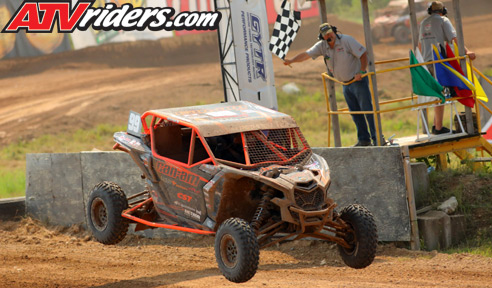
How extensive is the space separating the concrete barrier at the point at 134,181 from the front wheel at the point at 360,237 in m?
2.32

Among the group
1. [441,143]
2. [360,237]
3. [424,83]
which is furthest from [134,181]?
[360,237]

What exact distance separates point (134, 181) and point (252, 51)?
3.63 meters

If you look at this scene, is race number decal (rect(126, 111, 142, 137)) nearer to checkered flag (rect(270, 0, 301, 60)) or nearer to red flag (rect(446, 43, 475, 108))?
checkered flag (rect(270, 0, 301, 60))

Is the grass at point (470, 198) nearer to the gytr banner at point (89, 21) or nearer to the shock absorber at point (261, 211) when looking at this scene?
the shock absorber at point (261, 211)

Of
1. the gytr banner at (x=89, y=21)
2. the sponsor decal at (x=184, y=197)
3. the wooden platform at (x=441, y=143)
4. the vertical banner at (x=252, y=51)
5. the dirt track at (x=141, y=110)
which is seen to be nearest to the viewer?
the sponsor decal at (x=184, y=197)

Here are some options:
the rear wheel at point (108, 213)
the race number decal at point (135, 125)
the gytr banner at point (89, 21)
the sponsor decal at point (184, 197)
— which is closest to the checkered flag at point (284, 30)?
the race number decal at point (135, 125)

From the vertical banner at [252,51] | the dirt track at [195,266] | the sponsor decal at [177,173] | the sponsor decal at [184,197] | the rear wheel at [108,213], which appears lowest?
the dirt track at [195,266]

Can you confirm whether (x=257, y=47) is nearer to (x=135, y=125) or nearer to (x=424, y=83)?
(x=424, y=83)

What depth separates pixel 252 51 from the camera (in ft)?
48.6

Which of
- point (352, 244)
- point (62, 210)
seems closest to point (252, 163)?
point (352, 244)

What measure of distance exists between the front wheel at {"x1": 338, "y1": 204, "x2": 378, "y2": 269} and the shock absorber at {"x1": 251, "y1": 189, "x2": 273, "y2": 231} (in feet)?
3.47

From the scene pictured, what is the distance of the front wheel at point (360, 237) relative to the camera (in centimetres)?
879

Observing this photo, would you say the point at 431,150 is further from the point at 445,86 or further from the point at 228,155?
the point at 228,155

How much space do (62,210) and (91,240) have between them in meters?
1.01
